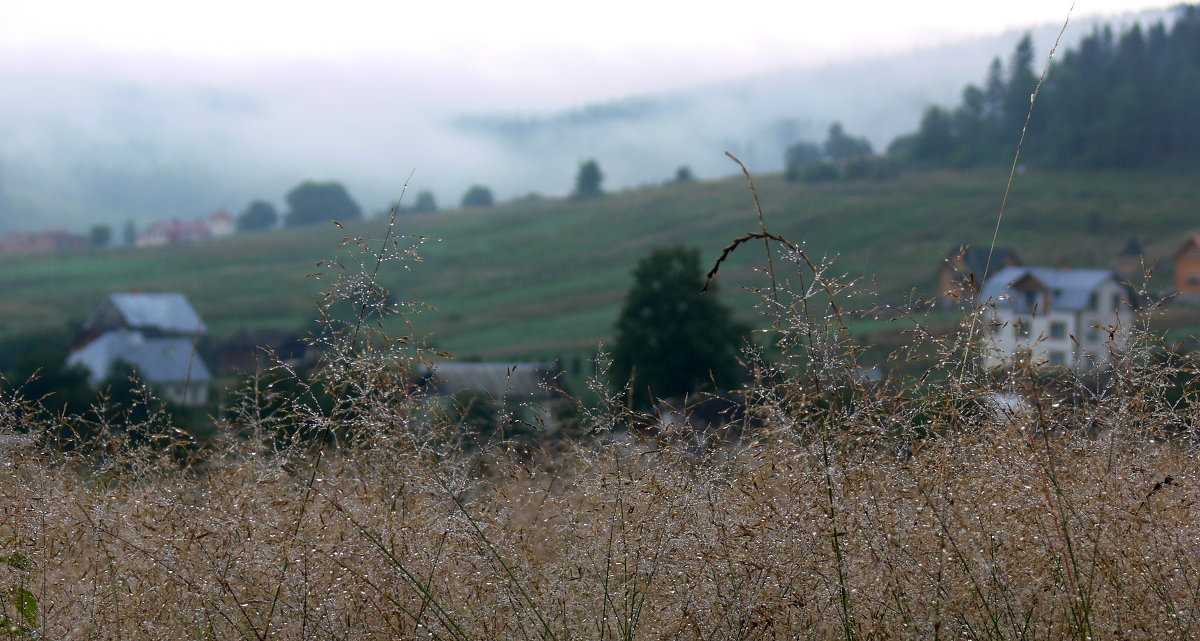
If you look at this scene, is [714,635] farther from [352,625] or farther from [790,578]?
[352,625]

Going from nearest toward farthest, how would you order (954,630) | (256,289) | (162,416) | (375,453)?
(954,630) → (375,453) → (162,416) → (256,289)

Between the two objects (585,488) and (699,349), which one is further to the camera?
(699,349)

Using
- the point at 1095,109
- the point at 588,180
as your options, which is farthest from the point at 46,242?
the point at 1095,109

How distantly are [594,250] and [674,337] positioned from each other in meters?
74.8

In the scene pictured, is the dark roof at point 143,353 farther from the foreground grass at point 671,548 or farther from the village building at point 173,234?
the village building at point 173,234

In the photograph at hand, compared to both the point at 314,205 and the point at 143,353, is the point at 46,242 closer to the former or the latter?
the point at 314,205

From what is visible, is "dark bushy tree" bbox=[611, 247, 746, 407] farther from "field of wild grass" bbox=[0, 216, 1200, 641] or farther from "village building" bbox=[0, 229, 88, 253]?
"village building" bbox=[0, 229, 88, 253]

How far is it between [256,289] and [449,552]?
9259cm

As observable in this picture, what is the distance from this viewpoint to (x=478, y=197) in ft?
466

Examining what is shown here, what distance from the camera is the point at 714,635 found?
8.12ft

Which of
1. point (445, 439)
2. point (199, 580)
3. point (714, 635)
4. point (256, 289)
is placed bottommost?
point (256, 289)

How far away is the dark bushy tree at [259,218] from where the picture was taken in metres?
139

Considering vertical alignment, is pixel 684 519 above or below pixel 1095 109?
below

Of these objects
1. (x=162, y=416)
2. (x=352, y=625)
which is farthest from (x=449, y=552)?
(x=162, y=416)
